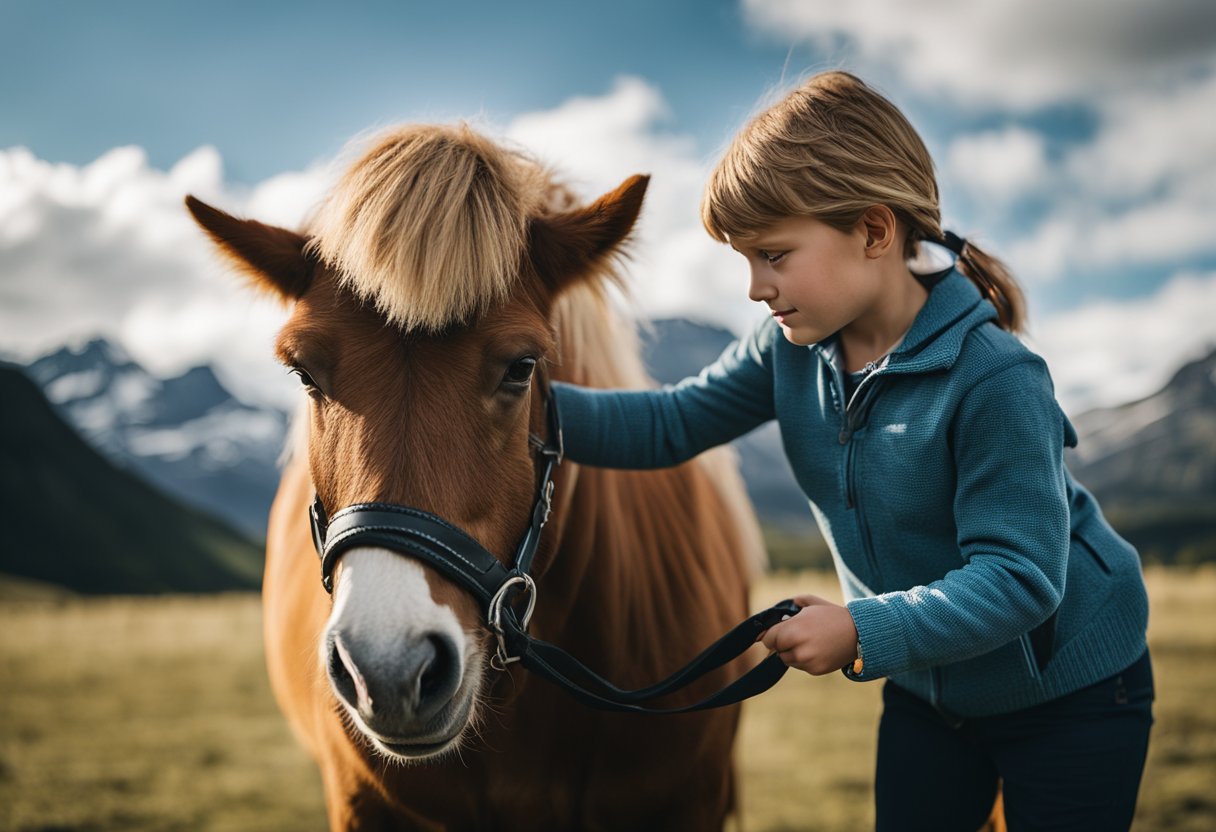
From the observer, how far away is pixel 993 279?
2.06 meters

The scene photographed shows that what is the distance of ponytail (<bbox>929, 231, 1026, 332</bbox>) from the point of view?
2033 millimetres

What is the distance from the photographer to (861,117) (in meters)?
Answer: 1.84

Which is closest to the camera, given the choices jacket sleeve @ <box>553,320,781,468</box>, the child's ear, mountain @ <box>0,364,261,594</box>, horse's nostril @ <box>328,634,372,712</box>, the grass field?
horse's nostril @ <box>328,634,372,712</box>

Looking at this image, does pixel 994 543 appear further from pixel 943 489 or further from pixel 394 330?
pixel 394 330

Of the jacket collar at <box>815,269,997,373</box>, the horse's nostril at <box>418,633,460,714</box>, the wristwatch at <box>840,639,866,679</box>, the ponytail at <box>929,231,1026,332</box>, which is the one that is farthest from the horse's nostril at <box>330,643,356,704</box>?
the ponytail at <box>929,231,1026,332</box>

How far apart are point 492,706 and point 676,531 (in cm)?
85

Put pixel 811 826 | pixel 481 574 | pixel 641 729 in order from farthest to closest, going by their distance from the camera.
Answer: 1. pixel 811 826
2. pixel 641 729
3. pixel 481 574

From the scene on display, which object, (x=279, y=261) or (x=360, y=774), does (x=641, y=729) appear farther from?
(x=279, y=261)

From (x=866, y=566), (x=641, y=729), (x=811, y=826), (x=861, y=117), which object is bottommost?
(x=811, y=826)

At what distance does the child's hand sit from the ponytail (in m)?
0.87

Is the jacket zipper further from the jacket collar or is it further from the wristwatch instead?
the wristwatch

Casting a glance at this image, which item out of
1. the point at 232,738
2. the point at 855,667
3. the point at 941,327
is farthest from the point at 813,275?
the point at 232,738

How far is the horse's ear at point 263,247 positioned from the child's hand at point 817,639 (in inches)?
52.2

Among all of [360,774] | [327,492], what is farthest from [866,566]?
[360,774]
